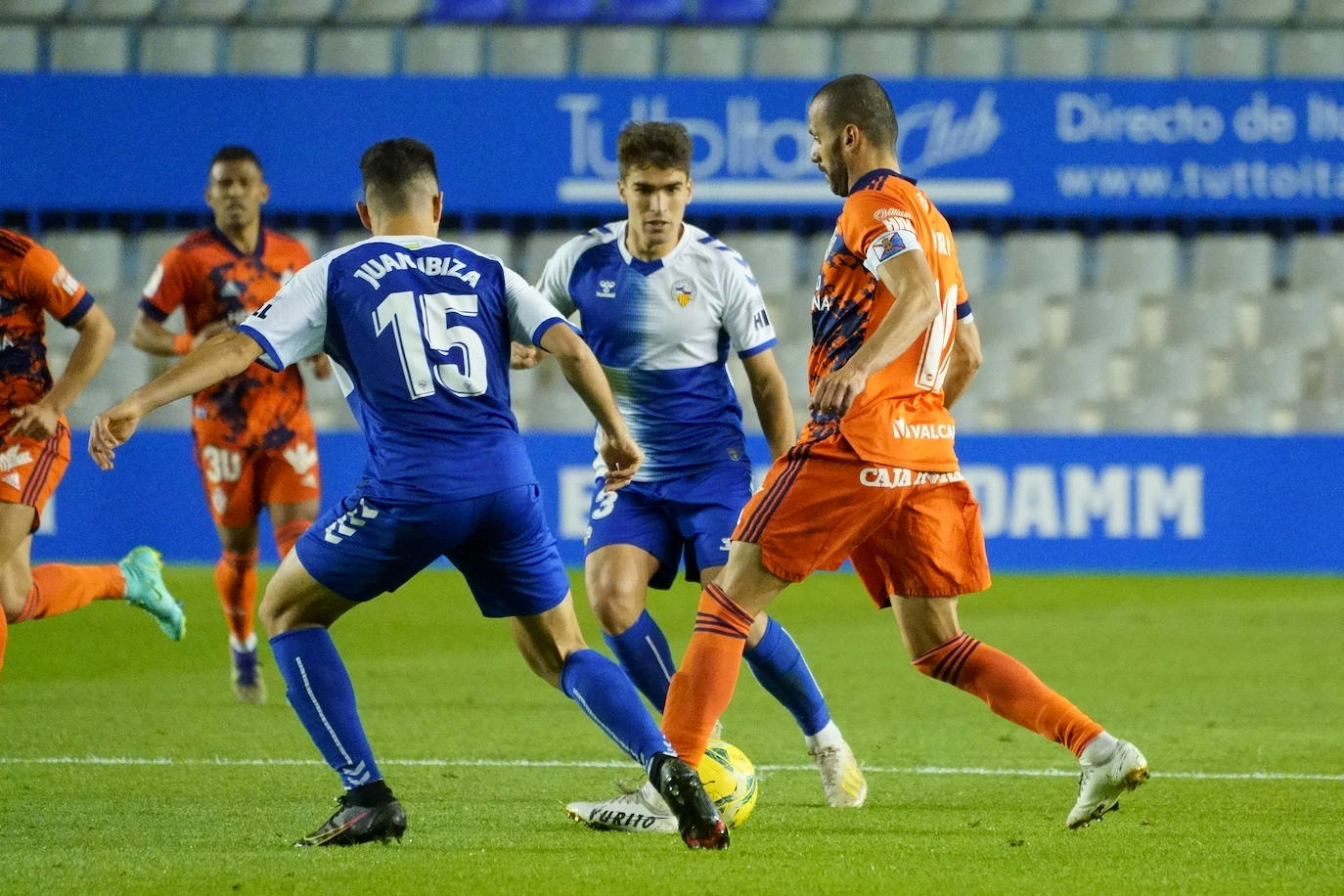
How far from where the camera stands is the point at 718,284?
5516mm

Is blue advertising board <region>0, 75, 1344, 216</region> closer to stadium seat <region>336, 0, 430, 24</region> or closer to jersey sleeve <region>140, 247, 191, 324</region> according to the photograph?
stadium seat <region>336, 0, 430, 24</region>

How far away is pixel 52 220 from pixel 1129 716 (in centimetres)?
1063

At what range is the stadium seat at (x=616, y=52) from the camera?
15.3 m

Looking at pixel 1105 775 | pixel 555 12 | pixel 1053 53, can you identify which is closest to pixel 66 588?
pixel 1105 775

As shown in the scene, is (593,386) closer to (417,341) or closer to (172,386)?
(417,341)

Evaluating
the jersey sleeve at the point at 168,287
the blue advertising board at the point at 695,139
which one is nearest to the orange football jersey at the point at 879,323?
the jersey sleeve at the point at 168,287

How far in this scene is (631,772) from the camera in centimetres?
572

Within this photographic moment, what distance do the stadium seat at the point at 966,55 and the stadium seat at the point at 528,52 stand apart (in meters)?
3.06

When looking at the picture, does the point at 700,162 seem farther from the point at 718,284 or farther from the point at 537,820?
the point at 537,820

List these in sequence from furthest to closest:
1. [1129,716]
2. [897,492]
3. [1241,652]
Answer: [1241,652] → [1129,716] → [897,492]

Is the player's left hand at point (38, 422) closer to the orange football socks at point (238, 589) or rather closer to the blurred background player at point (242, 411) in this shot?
the blurred background player at point (242, 411)

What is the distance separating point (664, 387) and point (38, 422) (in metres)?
Answer: 1.78

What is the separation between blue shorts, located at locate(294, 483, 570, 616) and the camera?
14.0ft

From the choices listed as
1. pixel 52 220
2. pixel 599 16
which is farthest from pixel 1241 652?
pixel 52 220
